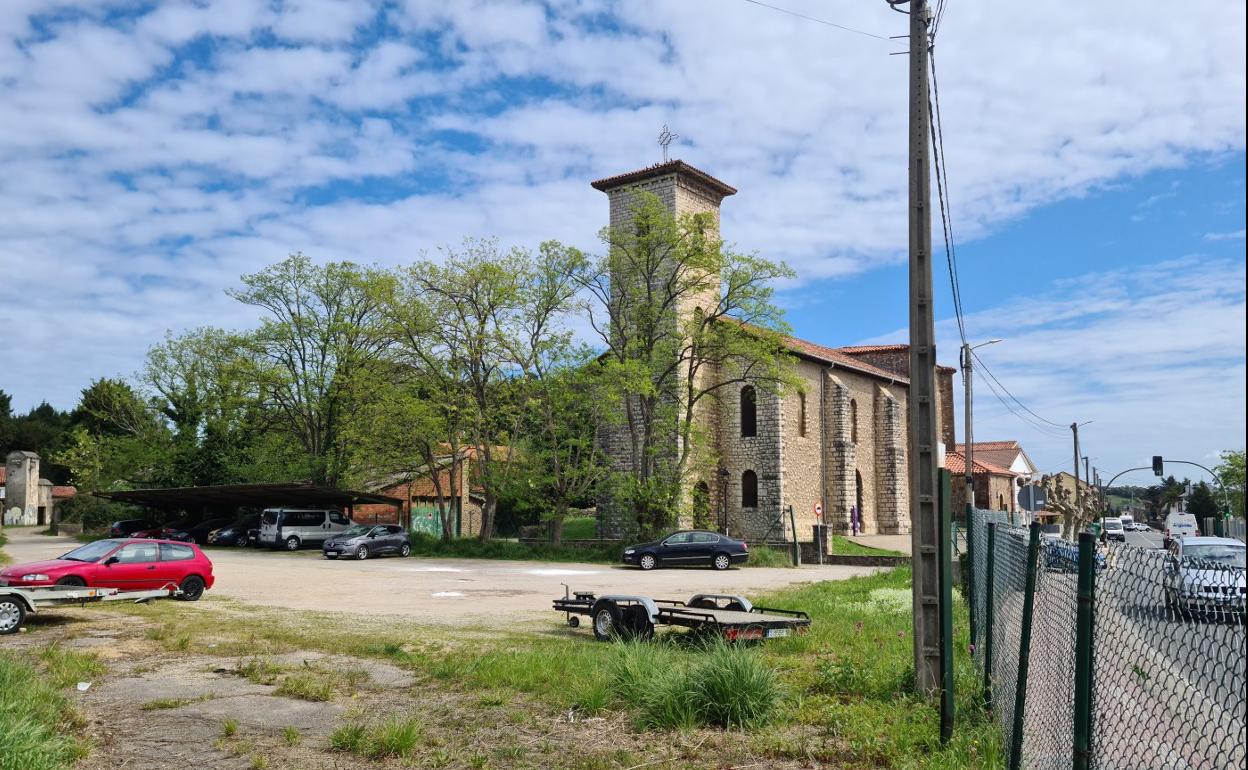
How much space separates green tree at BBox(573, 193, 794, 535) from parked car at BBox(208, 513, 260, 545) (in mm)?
17088

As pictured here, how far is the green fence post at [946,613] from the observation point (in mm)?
6906

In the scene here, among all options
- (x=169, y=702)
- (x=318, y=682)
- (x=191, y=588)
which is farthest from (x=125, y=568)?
(x=169, y=702)

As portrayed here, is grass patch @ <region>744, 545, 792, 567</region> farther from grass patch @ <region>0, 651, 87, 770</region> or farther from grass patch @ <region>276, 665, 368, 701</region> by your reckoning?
grass patch @ <region>0, 651, 87, 770</region>

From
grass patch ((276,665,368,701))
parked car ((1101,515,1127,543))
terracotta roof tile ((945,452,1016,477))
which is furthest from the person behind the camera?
terracotta roof tile ((945,452,1016,477))

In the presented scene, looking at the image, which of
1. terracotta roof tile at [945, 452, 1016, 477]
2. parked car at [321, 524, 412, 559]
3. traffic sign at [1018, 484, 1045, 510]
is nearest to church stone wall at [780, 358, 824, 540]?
terracotta roof tile at [945, 452, 1016, 477]

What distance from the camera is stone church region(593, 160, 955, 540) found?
43531 mm

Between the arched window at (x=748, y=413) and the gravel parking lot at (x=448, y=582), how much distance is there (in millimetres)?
13378

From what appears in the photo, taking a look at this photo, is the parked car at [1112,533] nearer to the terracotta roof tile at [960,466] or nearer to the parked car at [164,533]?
the terracotta roof tile at [960,466]

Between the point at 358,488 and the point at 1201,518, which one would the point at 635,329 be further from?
the point at 1201,518

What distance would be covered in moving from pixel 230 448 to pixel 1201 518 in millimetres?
80679

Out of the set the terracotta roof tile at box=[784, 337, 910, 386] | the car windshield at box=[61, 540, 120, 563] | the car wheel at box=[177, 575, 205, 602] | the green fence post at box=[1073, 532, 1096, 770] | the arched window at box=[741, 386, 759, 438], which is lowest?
the car wheel at box=[177, 575, 205, 602]

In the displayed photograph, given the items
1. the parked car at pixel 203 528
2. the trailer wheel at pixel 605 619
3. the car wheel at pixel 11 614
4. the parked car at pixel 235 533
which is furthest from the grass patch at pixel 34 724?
the parked car at pixel 203 528

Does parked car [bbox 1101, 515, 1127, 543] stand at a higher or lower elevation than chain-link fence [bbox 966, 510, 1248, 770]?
lower

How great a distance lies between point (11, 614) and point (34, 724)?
312 inches
